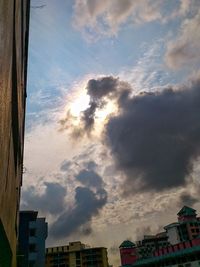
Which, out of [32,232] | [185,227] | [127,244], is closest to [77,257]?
[127,244]

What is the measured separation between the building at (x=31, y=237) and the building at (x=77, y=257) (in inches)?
1816

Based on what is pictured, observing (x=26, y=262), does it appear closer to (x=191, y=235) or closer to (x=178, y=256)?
(x=178, y=256)

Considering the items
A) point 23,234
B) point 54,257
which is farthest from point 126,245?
point 23,234

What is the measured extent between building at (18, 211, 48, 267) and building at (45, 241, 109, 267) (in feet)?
151

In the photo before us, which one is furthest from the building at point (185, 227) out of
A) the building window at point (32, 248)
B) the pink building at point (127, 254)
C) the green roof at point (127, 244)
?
the building window at point (32, 248)

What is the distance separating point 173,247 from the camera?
2367 inches

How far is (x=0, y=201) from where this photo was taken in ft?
10.2

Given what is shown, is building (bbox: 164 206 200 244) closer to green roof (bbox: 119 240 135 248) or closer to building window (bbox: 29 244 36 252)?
green roof (bbox: 119 240 135 248)

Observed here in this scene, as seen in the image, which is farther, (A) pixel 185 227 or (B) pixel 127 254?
(A) pixel 185 227

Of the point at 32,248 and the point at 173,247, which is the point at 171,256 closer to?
the point at 173,247

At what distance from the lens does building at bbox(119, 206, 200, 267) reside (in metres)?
54.0

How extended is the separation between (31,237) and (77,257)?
178ft

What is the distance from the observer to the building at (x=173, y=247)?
5397cm

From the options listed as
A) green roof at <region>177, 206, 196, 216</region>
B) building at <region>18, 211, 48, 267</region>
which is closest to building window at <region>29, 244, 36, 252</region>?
building at <region>18, 211, 48, 267</region>
